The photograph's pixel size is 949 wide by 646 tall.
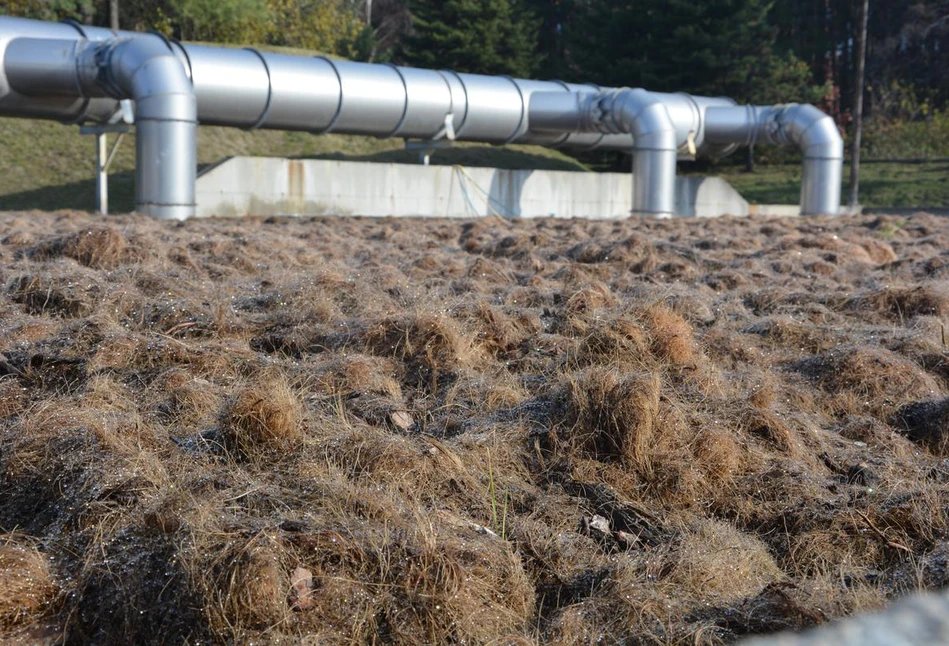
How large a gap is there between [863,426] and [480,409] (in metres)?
1.89

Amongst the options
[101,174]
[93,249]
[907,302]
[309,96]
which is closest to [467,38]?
[309,96]

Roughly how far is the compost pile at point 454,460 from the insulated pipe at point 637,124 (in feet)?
47.1

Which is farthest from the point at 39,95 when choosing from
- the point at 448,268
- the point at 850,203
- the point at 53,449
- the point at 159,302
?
the point at 850,203

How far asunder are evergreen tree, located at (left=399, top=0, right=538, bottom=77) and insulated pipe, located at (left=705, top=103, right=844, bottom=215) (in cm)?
1195

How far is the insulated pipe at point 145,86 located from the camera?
16.3 m

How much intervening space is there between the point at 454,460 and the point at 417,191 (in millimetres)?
18410

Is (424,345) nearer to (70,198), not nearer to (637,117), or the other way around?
(637,117)

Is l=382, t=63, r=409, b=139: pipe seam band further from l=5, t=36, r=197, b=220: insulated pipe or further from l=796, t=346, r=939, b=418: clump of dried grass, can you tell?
l=796, t=346, r=939, b=418: clump of dried grass

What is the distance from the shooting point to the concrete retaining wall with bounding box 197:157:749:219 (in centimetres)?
1958

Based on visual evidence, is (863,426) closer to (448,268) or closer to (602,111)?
(448,268)

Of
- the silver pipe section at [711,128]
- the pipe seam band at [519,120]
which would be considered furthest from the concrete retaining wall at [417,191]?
the silver pipe section at [711,128]

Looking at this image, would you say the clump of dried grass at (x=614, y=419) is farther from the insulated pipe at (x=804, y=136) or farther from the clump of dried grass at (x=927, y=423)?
the insulated pipe at (x=804, y=136)

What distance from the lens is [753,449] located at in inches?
179

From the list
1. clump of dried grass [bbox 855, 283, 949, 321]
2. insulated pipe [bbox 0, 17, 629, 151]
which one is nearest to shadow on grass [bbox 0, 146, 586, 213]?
insulated pipe [bbox 0, 17, 629, 151]
